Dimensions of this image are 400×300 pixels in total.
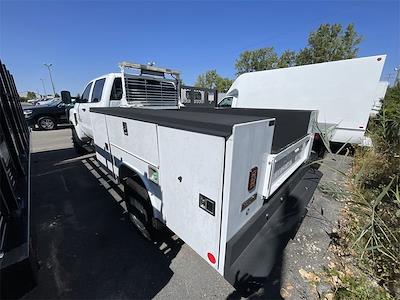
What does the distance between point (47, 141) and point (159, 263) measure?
912cm

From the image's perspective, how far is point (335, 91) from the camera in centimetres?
607

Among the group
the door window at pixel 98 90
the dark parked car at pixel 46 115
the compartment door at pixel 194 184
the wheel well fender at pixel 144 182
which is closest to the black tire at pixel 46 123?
the dark parked car at pixel 46 115

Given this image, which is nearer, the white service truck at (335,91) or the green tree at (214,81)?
the white service truck at (335,91)

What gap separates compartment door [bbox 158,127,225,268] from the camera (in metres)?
1.36

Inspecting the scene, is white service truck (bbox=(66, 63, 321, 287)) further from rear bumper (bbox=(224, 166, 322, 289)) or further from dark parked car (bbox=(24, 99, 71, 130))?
dark parked car (bbox=(24, 99, 71, 130))

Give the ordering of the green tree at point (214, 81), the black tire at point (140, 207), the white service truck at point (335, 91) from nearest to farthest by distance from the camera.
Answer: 1. the black tire at point (140, 207)
2. the white service truck at point (335, 91)
3. the green tree at point (214, 81)

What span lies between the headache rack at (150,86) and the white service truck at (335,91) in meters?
3.74

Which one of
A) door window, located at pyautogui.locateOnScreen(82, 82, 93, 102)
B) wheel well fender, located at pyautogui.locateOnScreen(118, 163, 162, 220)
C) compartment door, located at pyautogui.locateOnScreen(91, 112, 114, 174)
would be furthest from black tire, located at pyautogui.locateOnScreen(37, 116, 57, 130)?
wheel well fender, located at pyautogui.locateOnScreen(118, 163, 162, 220)

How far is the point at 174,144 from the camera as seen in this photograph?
5.41 ft

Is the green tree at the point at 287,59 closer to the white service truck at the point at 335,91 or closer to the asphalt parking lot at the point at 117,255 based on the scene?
the white service truck at the point at 335,91

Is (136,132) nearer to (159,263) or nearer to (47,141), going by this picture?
(159,263)

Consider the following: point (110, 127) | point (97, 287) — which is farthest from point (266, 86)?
point (97, 287)

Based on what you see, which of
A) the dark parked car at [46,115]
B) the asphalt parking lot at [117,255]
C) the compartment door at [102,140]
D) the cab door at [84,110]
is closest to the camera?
the asphalt parking lot at [117,255]

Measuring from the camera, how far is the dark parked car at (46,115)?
1098 centimetres
